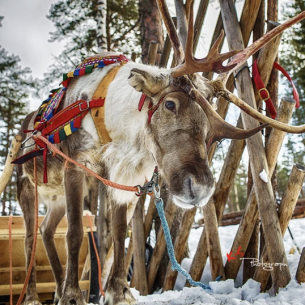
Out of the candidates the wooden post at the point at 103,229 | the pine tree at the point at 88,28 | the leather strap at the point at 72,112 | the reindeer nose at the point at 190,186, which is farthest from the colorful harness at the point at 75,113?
the pine tree at the point at 88,28

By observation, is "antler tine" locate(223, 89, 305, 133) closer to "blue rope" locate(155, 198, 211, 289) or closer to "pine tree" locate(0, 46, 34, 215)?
"blue rope" locate(155, 198, 211, 289)

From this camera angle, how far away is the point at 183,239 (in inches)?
136

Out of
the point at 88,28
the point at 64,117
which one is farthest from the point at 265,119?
the point at 88,28

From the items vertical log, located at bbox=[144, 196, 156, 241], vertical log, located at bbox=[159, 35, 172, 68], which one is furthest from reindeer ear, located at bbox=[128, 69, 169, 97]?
vertical log, located at bbox=[159, 35, 172, 68]

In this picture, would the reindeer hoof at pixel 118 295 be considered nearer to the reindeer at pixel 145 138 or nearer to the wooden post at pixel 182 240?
the reindeer at pixel 145 138

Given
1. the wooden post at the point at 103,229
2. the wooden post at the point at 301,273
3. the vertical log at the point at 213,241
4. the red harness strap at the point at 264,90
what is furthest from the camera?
the wooden post at the point at 103,229

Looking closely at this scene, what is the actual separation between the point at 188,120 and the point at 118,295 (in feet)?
5.05

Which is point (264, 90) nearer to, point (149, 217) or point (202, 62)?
point (202, 62)

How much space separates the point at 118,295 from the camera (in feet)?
8.32

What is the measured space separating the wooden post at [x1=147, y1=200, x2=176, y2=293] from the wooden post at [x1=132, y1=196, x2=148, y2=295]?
0.08 meters

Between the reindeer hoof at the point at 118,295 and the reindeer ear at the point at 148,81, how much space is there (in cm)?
158

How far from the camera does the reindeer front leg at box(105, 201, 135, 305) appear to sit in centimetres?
253

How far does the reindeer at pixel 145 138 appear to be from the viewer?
6.38 ft

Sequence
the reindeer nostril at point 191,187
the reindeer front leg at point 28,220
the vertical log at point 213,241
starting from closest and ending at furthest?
the reindeer nostril at point 191,187, the vertical log at point 213,241, the reindeer front leg at point 28,220
